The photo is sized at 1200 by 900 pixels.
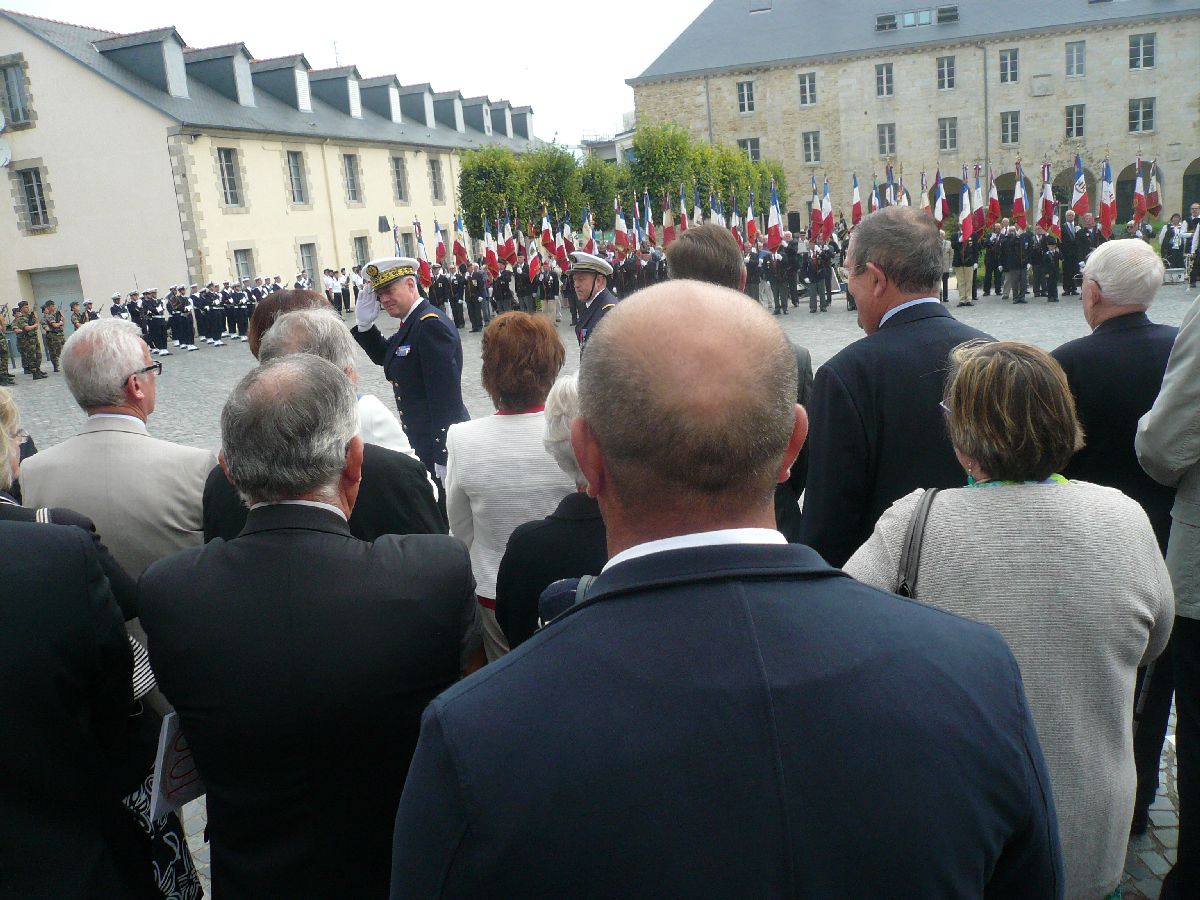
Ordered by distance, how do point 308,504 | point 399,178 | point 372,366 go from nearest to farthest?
point 308,504, point 372,366, point 399,178

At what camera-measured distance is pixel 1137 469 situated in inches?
133

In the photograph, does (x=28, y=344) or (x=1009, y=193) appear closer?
(x=28, y=344)

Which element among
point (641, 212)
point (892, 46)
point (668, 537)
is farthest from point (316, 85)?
point (668, 537)

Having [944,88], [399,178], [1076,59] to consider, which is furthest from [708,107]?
[399,178]

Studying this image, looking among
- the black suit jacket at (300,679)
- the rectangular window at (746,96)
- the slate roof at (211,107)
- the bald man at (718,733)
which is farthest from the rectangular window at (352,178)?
the bald man at (718,733)

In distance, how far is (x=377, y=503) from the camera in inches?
110

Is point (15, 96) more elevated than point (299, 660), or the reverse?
point (15, 96)

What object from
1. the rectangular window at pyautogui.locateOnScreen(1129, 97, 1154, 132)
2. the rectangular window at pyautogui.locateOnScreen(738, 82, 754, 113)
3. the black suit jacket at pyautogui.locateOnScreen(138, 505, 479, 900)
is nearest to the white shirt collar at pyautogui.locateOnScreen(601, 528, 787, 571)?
the black suit jacket at pyautogui.locateOnScreen(138, 505, 479, 900)

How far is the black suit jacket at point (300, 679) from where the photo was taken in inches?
75.1

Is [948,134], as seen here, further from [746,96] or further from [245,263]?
[245,263]

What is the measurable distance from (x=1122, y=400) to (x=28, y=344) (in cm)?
2296

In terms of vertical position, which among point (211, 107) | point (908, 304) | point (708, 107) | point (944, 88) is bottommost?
point (908, 304)

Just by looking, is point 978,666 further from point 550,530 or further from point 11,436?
point 11,436

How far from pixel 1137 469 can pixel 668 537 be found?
2.83m
